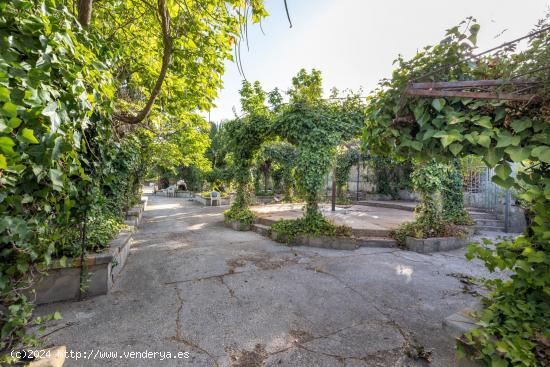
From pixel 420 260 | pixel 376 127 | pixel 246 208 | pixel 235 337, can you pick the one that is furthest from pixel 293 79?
pixel 235 337

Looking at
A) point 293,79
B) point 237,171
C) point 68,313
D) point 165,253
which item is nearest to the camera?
point 68,313

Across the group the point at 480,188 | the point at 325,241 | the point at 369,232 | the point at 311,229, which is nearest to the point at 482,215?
the point at 480,188

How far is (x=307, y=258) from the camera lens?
202 inches

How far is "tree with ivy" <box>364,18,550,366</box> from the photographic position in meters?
1.45

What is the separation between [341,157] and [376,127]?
1199cm

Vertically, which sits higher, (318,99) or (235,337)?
(318,99)

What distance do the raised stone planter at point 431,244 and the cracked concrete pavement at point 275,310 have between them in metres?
0.31

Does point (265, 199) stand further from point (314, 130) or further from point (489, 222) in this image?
point (489, 222)

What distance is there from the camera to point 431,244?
5.61m

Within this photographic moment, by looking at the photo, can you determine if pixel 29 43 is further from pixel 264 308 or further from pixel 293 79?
pixel 293 79

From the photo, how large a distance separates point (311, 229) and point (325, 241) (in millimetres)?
522

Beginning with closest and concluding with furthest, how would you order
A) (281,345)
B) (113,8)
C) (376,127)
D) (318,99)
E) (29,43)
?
(29,43) < (376,127) < (281,345) < (113,8) < (318,99)

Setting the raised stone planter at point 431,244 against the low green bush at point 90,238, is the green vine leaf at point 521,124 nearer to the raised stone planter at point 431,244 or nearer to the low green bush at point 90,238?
the low green bush at point 90,238

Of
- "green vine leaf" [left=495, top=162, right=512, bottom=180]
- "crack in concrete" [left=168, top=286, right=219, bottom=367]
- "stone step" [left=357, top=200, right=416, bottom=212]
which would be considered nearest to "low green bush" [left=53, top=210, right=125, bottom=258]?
"crack in concrete" [left=168, top=286, right=219, bottom=367]
